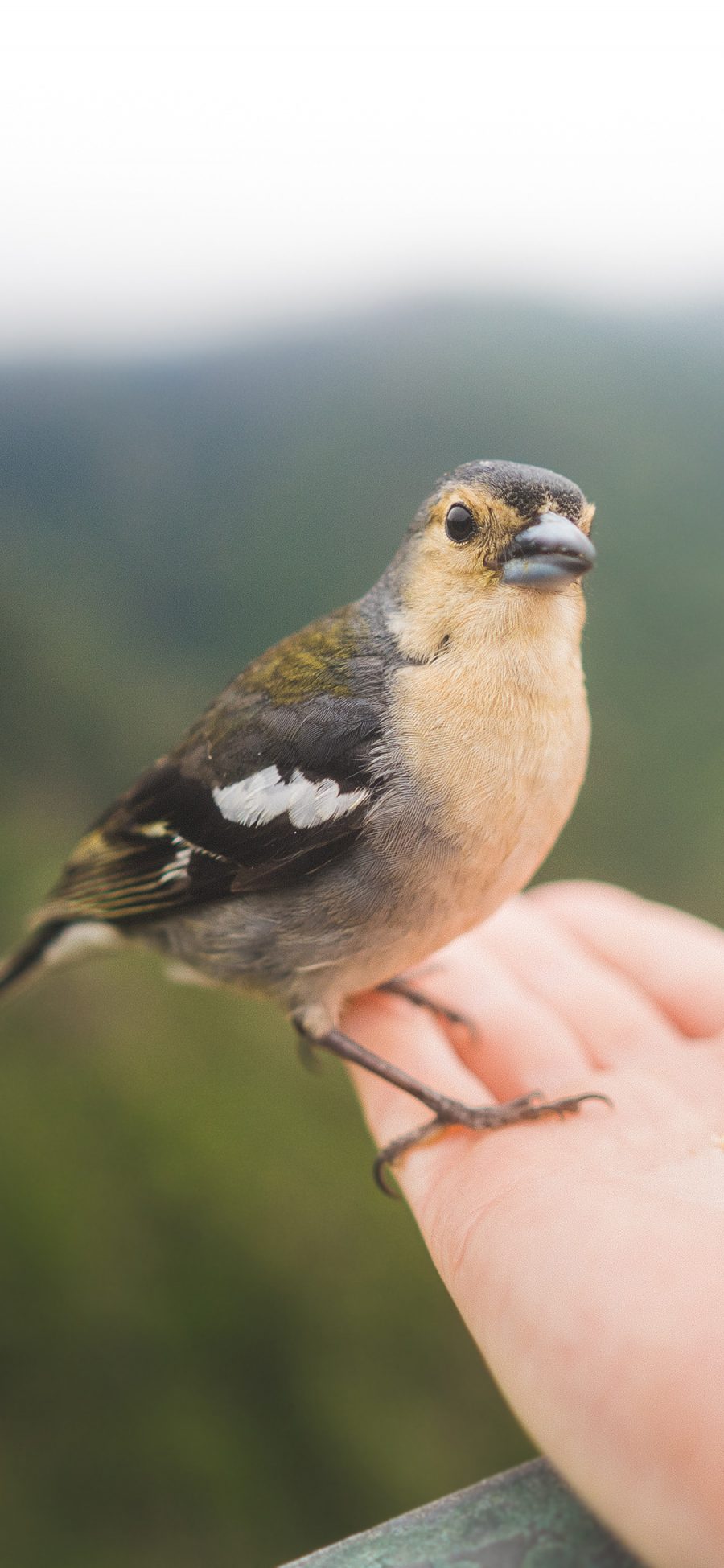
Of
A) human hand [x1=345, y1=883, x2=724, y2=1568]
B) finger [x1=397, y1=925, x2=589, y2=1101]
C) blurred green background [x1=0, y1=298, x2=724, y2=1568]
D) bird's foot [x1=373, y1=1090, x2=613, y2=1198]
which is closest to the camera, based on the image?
human hand [x1=345, y1=883, x2=724, y2=1568]

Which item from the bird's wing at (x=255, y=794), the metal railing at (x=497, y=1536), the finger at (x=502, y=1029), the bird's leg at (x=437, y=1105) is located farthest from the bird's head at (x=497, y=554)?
the metal railing at (x=497, y=1536)

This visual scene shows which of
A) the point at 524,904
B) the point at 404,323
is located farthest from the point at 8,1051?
the point at 404,323

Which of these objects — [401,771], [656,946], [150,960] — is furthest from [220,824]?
[150,960]

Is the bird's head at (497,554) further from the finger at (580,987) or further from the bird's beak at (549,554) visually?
the finger at (580,987)

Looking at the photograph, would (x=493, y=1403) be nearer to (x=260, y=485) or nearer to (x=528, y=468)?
(x=528, y=468)

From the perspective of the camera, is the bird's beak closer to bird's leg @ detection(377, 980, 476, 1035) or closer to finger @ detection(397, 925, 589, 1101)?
finger @ detection(397, 925, 589, 1101)

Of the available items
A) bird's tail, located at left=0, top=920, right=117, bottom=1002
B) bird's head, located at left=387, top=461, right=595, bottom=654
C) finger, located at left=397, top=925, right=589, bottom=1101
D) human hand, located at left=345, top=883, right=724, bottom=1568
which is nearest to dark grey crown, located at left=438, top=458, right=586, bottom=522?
bird's head, located at left=387, top=461, right=595, bottom=654
